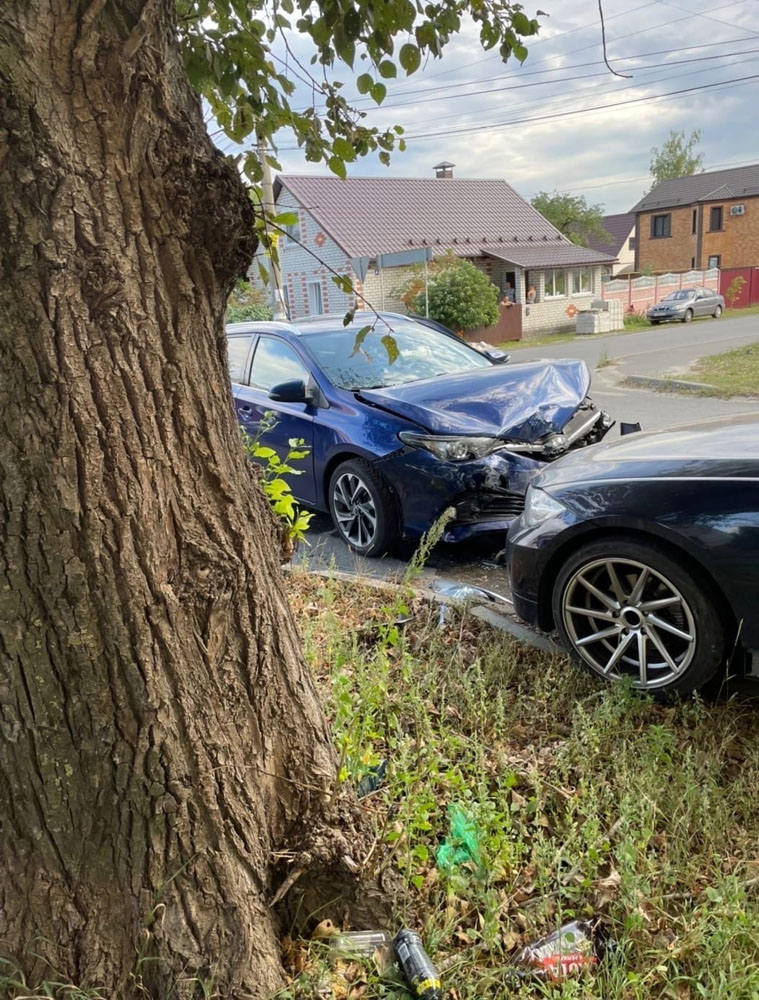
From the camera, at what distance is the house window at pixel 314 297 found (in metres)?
30.4

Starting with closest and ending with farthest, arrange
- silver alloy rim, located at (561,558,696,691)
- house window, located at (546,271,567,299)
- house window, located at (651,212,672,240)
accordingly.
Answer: silver alloy rim, located at (561,558,696,691) < house window, located at (546,271,567,299) < house window, located at (651,212,672,240)

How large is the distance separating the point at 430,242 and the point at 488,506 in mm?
28171

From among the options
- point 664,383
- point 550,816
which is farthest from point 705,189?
point 550,816

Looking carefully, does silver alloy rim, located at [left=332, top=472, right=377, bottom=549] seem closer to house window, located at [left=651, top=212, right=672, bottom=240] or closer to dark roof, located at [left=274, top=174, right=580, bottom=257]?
dark roof, located at [left=274, top=174, right=580, bottom=257]

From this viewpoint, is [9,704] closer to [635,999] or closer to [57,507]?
[57,507]

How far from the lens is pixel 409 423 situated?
199 inches

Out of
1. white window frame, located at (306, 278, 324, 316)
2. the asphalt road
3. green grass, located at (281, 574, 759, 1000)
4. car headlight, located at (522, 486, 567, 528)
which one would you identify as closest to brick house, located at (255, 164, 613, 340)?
white window frame, located at (306, 278, 324, 316)

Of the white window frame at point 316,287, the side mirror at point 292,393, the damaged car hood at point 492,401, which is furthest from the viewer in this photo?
the white window frame at point 316,287

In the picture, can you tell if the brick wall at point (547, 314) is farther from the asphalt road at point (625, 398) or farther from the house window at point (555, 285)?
the asphalt road at point (625, 398)

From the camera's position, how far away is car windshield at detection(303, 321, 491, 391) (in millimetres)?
5801

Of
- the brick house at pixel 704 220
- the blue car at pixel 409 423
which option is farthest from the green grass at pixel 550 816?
the brick house at pixel 704 220

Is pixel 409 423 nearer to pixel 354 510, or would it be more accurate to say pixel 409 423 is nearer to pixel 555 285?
pixel 354 510

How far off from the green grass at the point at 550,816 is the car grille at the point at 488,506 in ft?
4.97

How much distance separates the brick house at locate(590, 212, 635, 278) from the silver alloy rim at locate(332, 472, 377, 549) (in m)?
58.8
